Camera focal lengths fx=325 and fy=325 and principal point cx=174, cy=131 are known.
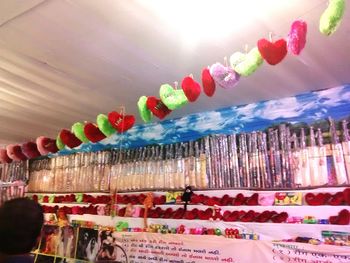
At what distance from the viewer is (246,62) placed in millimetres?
1652

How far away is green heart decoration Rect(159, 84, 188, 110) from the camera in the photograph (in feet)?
6.64

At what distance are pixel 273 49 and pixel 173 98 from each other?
726mm

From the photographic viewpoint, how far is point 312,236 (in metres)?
2.41

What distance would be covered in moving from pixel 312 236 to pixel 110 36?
2.00 m

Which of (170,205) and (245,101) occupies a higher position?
(245,101)

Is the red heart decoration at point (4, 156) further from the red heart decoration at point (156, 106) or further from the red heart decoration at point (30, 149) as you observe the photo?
the red heart decoration at point (156, 106)

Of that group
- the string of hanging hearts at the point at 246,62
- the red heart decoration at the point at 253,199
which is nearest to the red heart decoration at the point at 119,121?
the string of hanging hearts at the point at 246,62

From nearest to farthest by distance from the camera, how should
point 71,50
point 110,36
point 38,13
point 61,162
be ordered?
point 38,13, point 110,36, point 71,50, point 61,162

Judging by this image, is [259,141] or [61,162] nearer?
[259,141]

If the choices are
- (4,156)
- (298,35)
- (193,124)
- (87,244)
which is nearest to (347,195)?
(298,35)

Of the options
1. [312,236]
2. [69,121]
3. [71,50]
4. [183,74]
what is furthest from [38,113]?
[312,236]

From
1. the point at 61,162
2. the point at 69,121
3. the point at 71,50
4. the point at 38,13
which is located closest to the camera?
the point at 38,13

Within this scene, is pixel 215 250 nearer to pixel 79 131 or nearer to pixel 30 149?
pixel 79 131

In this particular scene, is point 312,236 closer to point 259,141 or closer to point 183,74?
point 259,141
